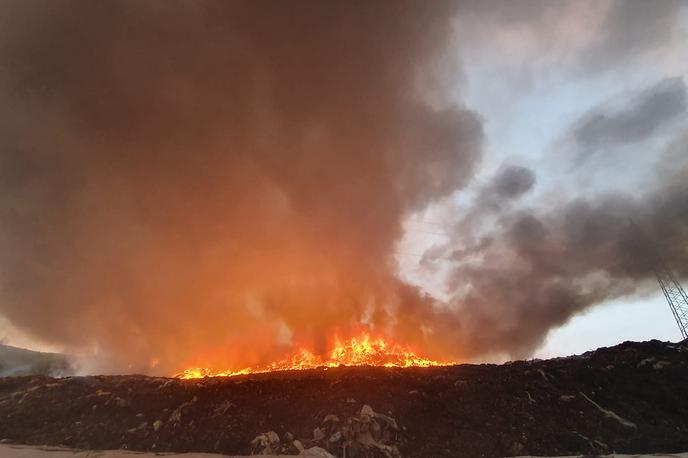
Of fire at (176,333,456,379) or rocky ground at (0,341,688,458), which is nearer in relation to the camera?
rocky ground at (0,341,688,458)

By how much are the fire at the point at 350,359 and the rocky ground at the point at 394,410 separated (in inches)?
224

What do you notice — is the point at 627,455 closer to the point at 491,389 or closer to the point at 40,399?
the point at 491,389

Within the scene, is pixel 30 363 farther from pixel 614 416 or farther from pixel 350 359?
pixel 614 416

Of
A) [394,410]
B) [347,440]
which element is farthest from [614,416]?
[347,440]

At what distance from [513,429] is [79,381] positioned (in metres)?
26.9

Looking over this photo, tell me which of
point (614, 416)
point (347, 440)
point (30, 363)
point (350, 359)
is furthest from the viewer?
point (30, 363)

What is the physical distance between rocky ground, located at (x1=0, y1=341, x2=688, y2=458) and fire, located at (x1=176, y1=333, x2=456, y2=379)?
568 cm

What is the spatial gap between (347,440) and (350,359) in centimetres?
1333

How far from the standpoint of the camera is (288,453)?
709 inches

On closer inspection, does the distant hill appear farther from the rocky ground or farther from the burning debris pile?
the burning debris pile

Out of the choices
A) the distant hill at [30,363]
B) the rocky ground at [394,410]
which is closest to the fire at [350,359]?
the rocky ground at [394,410]

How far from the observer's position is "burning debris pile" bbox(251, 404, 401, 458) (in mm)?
17656

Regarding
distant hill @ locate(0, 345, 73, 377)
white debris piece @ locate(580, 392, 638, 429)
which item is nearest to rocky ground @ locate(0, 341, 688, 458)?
white debris piece @ locate(580, 392, 638, 429)

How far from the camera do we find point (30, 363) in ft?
153
